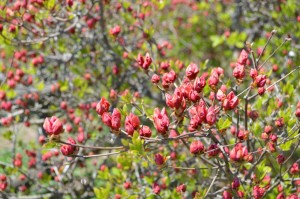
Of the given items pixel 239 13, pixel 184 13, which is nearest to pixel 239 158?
pixel 239 13

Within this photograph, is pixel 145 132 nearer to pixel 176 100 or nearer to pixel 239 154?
pixel 176 100

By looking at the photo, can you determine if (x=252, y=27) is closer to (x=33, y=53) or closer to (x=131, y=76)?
(x=131, y=76)

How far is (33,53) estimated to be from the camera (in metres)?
4.81

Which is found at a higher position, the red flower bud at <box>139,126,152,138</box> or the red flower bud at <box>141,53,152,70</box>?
the red flower bud at <box>141,53,152,70</box>

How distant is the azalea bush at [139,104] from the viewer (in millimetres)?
2299

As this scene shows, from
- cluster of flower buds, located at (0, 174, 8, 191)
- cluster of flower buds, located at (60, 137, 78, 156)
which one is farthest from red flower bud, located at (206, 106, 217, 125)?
cluster of flower buds, located at (0, 174, 8, 191)

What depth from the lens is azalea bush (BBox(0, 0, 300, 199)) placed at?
230cm

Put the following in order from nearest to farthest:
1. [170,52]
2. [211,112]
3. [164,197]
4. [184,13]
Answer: [211,112] → [164,197] → [170,52] → [184,13]

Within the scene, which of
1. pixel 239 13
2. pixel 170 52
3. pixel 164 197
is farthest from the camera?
pixel 170 52

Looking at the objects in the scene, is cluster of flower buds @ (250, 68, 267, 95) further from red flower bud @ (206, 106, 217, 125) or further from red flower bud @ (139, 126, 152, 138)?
red flower bud @ (139, 126, 152, 138)

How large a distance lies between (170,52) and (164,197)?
3640 millimetres

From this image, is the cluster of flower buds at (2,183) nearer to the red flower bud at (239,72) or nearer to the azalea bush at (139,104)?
the azalea bush at (139,104)

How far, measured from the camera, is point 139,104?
3277 mm

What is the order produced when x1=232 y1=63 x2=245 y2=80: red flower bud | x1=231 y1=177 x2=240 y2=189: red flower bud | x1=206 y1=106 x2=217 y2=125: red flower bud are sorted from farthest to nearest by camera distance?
1. x1=231 y1=177 x2=240 y2=189: red flower bud
2. x1=232 y1=63 x2=245 y2=80: red flower bud
3. x1=206 y1=106 x2=217 y2=125: red flower bud
